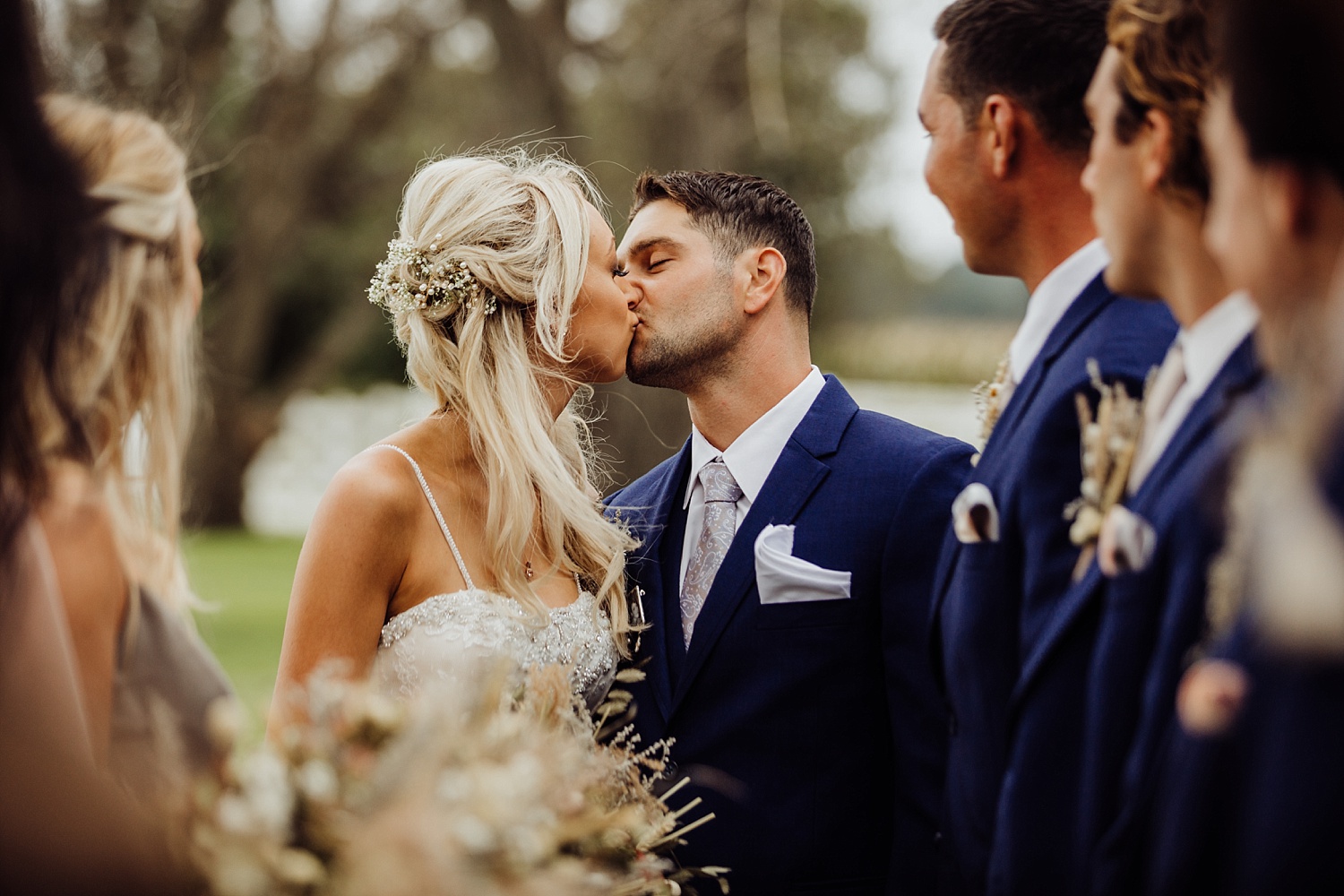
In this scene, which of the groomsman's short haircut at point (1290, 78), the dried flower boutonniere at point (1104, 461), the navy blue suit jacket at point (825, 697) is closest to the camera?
the groomsman's short haircut at point (1290, 78)

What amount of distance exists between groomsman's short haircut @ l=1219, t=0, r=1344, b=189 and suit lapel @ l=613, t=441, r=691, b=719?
7.17ft

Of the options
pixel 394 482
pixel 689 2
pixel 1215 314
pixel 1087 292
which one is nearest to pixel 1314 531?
pixel 1215 314

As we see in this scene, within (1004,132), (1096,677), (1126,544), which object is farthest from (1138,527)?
(1004,132)

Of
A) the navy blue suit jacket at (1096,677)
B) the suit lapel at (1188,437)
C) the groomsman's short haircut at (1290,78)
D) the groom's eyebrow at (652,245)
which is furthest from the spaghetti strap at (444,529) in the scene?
the groomsman's short haircut at (1290,78)

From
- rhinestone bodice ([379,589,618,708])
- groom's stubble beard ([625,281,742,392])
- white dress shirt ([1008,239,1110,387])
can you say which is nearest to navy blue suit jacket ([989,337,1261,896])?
white dress shirt ([1008,239,1110,387])

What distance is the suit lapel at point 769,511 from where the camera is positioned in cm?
331

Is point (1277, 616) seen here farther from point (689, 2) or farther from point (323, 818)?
point (689, 2)

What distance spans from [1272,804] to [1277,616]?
33cm

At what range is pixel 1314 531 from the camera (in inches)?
48.2

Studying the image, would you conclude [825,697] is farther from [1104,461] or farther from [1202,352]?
[1202,352]

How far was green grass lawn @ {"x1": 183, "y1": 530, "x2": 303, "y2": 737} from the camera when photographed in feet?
37.2

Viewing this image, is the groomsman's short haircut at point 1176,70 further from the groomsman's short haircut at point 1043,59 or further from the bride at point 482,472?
the bride at point 482,472

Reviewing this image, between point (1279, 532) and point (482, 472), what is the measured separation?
2.61 meters

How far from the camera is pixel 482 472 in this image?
11.7ft
